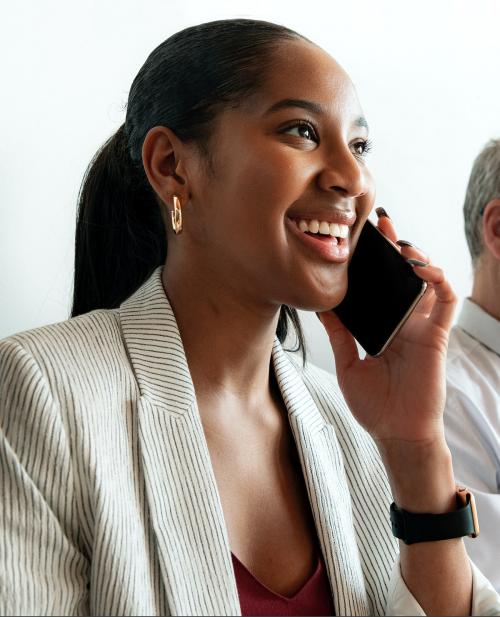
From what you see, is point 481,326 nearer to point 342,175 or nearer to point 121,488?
point 342,175

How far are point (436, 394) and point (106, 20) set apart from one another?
878 mm

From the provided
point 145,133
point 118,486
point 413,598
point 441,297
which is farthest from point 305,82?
point 413,598

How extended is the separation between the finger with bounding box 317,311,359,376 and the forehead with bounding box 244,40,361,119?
36 centimetres

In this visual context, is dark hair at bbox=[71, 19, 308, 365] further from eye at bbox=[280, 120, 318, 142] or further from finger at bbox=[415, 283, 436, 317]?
finger at bbox=[415, 283, 436, 317]

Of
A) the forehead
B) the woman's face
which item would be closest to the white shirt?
the woman's face

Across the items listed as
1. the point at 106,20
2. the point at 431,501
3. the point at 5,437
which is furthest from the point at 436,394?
the point at 106,20

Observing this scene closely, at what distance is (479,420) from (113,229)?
2.63ft

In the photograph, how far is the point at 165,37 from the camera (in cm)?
183

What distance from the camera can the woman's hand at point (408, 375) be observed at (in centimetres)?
145

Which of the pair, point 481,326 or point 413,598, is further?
point 481,326

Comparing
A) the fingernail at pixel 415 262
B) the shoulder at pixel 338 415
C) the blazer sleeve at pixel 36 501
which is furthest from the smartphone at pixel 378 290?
the blazer sleeve at pixel 36 501

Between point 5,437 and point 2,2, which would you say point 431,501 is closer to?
point 5,437

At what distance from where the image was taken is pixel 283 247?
4.35ft

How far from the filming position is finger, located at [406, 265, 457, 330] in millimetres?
1423
